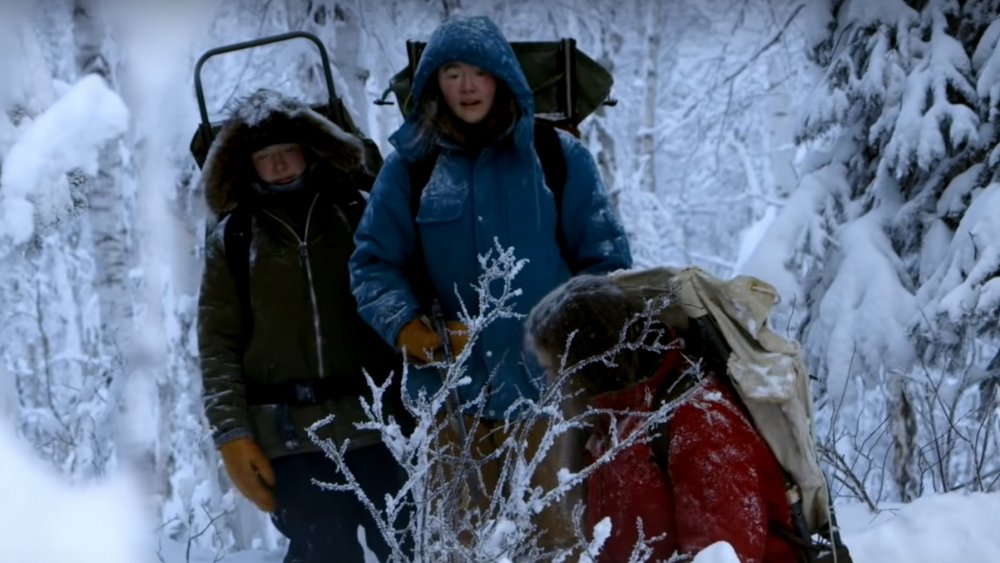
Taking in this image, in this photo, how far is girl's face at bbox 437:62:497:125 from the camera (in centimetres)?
317

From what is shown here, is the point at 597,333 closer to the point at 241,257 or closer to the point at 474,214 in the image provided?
the point at 474,214

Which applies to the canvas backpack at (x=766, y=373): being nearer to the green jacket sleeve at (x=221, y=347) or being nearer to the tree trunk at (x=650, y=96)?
the green jacket sleeve at (x=221, y=347)

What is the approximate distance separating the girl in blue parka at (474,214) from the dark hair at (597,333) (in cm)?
62

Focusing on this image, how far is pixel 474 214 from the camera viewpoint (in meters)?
3.17

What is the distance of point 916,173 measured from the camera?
6.38 meters

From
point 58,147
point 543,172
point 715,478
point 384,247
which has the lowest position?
point 715,478

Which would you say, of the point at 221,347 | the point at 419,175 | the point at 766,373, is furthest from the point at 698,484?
the point at 221,347

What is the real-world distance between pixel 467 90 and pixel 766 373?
132 centimetres

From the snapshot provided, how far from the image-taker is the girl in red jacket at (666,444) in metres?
2.23

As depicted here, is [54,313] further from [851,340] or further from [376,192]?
[376,192]

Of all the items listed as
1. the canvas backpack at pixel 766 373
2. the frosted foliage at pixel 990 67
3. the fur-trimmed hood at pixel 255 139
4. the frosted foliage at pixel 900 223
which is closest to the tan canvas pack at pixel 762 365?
the canvas backpack at pixel 766 373

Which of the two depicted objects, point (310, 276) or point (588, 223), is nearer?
point (588, 223)

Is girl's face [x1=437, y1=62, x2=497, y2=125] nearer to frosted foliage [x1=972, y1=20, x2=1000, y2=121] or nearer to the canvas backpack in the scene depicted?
the canvas backpack

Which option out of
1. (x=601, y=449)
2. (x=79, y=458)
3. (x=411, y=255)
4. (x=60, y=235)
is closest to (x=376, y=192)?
(x=411, y=255)
